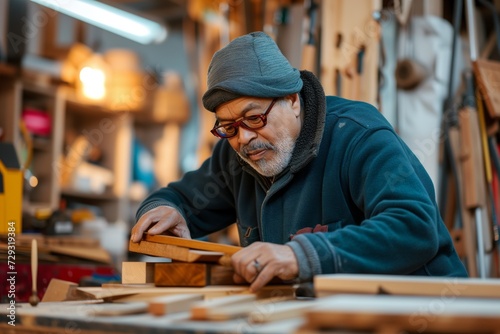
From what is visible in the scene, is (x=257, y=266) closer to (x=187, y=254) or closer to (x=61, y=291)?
(x=187, y=254)

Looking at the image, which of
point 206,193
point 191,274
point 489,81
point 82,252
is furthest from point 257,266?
point 489,81

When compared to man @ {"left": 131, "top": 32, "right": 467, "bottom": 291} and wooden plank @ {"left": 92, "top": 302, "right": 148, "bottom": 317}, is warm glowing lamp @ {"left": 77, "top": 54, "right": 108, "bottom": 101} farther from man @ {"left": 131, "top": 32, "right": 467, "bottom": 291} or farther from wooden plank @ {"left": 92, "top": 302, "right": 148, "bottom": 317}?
wooden plank @ {"left": 92, "top": 302, "right": 148, "bottom": 317}

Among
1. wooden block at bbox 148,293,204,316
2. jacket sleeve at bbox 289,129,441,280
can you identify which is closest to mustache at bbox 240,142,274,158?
jacket sleeve at bbox 289,129,441,280

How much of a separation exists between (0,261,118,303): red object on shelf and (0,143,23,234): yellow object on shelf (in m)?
0.18

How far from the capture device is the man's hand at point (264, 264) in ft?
5.23

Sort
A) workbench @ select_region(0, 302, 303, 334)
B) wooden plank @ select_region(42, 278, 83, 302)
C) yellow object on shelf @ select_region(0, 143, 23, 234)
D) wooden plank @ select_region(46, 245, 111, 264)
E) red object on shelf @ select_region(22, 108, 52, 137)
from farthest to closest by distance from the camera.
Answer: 1. red object on shelf @ select_region(22, 108, 52, 137)
2. wooden plank @ select_region(46, 245, 111, 264)
3. yellow object on shelf @ select_region(0, 143, 23, 234)
4. wooden plank @ select_region(42, 278, 83, 302)
5. workbench @ select_region(0, 302, 303, 334)

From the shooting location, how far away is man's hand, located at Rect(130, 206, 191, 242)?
6.82 ft

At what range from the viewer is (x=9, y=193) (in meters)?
2.92

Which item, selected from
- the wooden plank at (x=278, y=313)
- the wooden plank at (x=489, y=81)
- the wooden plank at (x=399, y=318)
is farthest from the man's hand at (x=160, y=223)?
the wooden plank at (x=489, y=81)

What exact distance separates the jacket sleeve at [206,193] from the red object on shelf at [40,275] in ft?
2.20

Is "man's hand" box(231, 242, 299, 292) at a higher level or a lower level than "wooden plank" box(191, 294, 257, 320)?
higher

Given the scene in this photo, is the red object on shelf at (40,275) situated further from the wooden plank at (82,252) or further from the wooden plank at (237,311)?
the wooden plank at (237,311)

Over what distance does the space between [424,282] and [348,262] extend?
1.05ft

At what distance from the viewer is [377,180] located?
189 cm
